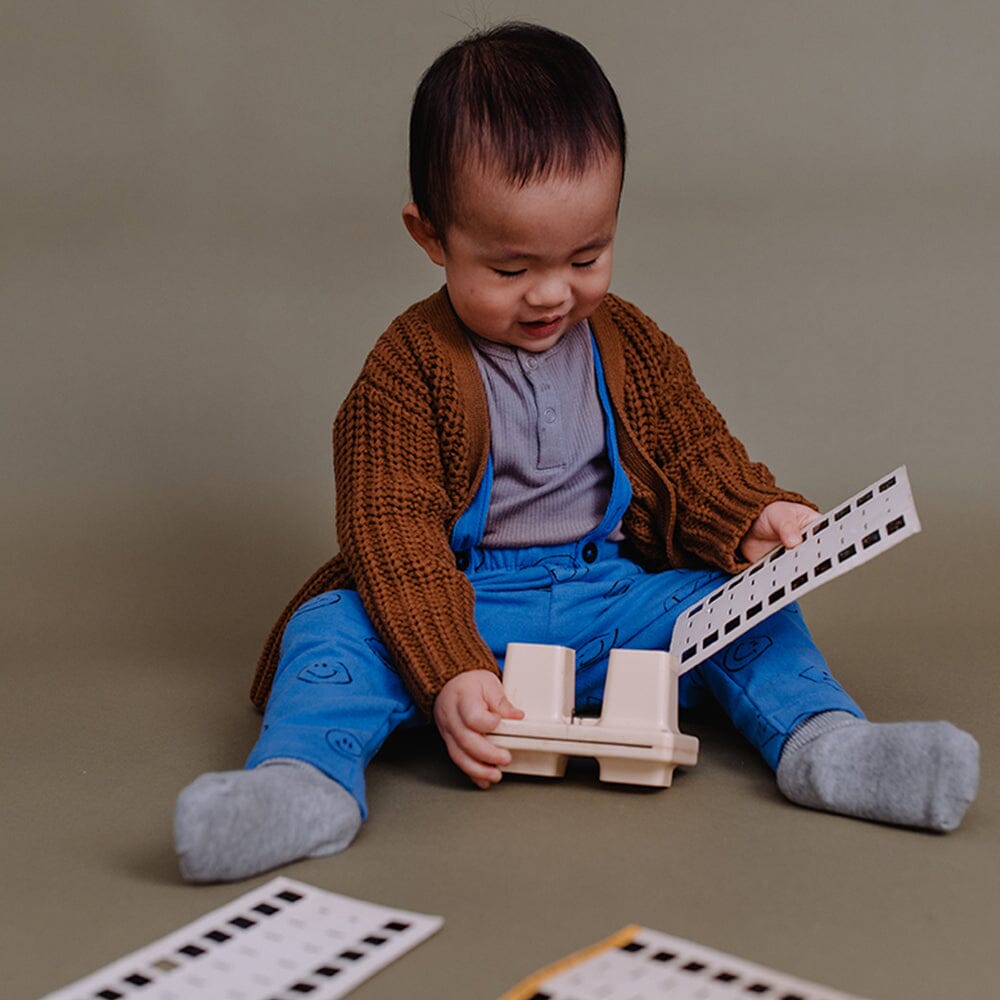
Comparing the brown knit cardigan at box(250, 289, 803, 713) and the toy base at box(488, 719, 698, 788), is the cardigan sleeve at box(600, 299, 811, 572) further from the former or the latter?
the toy base at box(488, 719, 698, 788)

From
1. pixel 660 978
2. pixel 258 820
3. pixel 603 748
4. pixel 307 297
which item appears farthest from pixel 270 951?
pixel 307 297

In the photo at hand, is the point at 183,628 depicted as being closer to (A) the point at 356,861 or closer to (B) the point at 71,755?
(B) the point at 71,755

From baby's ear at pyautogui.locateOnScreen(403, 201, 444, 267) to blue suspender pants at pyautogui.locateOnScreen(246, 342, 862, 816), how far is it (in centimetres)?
23

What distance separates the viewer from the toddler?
135 cm

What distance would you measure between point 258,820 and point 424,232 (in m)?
0.64

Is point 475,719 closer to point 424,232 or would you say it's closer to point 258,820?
point 258,820

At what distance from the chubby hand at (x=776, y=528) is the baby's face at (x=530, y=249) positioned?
0.26 m

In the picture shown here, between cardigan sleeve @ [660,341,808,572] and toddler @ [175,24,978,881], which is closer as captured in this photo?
toddler @ [175,24,978,881]

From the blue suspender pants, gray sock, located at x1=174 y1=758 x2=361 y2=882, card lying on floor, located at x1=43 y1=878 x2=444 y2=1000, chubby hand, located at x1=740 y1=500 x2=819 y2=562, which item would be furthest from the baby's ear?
card lying on floor, located at x1=43 y1=878 x2=444 y2=1000

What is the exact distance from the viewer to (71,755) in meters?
1.55

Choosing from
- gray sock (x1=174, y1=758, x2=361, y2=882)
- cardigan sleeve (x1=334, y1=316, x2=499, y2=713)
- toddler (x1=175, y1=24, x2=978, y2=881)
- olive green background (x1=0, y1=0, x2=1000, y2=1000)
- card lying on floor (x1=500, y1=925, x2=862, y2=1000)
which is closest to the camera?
card lying on floor (x1=500, y1=925, x2=862, y2=1000)

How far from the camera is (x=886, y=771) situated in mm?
1322

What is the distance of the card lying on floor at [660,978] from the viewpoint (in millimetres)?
1022

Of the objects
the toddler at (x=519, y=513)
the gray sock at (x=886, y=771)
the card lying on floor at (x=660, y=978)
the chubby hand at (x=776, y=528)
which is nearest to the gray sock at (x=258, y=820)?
the toddler at (x=519, y=513)
